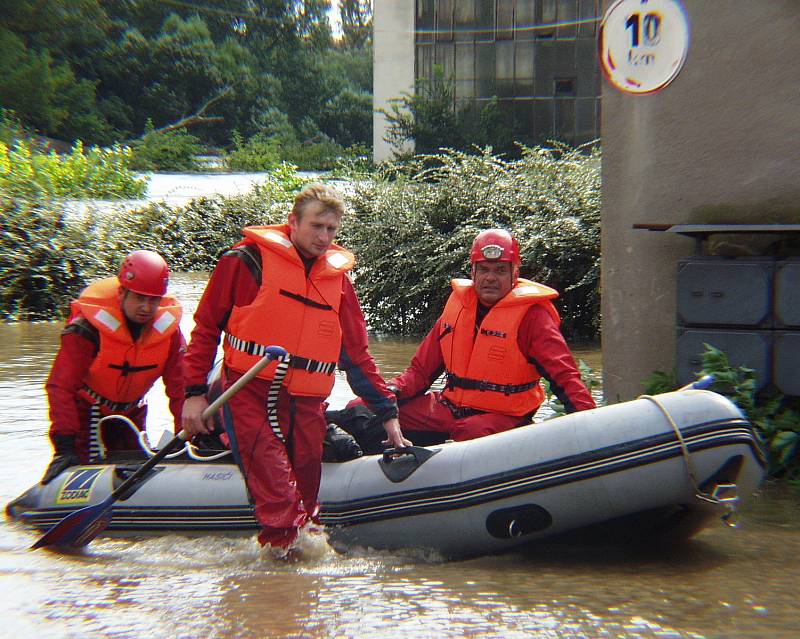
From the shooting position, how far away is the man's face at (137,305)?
508 centimetres

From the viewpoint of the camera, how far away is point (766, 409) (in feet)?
16.5

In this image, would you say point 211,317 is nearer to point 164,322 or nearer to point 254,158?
point 164,322

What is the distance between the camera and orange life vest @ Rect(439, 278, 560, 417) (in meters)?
5.12

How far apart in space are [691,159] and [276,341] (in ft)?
8.64

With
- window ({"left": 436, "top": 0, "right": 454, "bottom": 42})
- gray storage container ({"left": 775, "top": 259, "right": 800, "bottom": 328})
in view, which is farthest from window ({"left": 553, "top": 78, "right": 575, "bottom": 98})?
gray storage container ({"left": 775, "top": 259, "right": 800, "bottom": 328})

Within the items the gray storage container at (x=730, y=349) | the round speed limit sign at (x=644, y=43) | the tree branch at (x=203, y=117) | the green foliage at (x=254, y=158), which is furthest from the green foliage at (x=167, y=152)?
the gray storage container at (x=730, y=349)

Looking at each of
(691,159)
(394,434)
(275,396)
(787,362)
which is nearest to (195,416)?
(275,396)

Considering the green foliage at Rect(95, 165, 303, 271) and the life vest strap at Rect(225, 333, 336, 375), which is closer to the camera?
the life vest strap at Rect(225, 333, 336, 375)

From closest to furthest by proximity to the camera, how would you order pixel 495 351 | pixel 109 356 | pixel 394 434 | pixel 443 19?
pixel 394 434
pixel 109 356
pixel 495 351
pixel 443 19

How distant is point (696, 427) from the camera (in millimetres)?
3947

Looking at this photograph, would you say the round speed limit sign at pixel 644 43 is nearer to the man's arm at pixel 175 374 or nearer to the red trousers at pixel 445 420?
the red trousers at pixel 445 420

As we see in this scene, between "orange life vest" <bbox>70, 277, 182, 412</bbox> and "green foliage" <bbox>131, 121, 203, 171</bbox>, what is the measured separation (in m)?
28.1

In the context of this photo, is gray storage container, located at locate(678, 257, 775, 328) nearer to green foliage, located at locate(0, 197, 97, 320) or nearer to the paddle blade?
the paddle blade

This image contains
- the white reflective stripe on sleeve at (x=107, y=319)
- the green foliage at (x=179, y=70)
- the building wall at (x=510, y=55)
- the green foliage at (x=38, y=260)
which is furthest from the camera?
the green foliage at (x=179, y=70)
